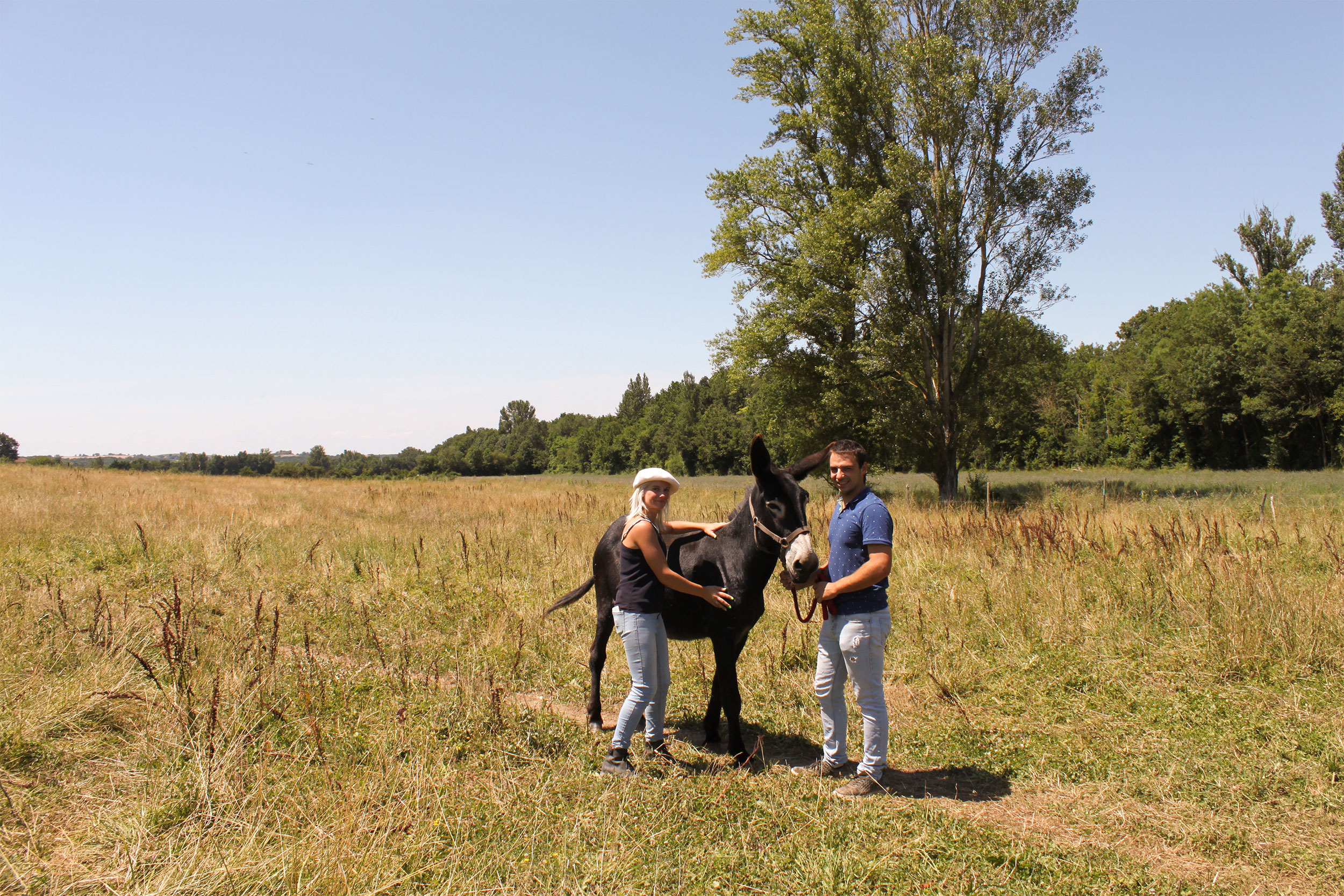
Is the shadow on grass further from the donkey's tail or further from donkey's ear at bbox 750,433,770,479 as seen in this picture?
donkey's ear at bbox 750,433,770,479

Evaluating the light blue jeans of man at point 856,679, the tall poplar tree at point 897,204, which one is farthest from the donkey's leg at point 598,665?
the tall poplar tree at point 897,204

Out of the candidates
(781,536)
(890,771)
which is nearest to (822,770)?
(890,771)

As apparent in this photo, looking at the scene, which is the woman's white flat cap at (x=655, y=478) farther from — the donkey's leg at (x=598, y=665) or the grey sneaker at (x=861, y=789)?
the grey sneaker at (x=861, y=789)

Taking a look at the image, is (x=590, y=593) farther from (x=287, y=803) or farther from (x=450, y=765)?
(x=287, y=803)

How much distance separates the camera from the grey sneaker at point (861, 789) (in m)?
3.88

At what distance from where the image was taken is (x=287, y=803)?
342cm

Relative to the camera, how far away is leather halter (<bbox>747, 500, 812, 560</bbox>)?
375 centimetres

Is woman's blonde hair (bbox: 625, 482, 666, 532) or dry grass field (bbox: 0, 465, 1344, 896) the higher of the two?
woman's blonde hair (bbox: 625, 482, 666, 532)

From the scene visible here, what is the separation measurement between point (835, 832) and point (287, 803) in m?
2.87

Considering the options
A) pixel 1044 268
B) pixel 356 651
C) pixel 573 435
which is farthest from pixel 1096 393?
pixel 573 435

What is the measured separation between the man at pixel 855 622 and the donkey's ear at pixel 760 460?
454mm

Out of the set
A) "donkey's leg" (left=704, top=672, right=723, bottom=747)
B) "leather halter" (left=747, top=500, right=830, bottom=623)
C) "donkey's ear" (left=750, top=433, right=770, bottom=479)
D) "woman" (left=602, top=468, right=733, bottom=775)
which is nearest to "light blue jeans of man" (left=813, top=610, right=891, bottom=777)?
"leather halter" (left=747, top=500, right=830, bottom=623)

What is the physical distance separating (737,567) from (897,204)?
1837 centimetres

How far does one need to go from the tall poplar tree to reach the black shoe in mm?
17579
